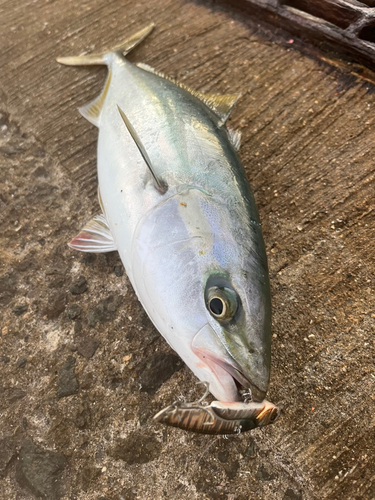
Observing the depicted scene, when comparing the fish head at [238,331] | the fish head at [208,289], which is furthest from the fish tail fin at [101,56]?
the fish head at [238,331]

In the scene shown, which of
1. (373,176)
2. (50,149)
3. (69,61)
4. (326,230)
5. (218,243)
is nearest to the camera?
(218,243)

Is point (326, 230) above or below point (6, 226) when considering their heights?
below

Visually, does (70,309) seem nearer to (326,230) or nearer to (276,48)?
(326,230)

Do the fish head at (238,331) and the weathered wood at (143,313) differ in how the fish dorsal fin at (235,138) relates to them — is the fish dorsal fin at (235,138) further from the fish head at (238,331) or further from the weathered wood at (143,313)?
the fish head at (238,331)

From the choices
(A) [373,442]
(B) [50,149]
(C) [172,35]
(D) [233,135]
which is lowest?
(A) [373,442]

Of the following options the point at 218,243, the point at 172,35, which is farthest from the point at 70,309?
the point at 172,35

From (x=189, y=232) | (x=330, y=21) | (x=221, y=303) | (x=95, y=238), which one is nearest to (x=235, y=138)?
(x=189, y=232)

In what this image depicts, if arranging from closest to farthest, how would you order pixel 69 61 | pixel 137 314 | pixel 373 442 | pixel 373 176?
pixel 373 442, pixel 137 314, pixel 373 176, pixel 69 61

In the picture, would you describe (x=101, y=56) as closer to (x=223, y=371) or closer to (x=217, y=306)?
(x=217, y=306)
